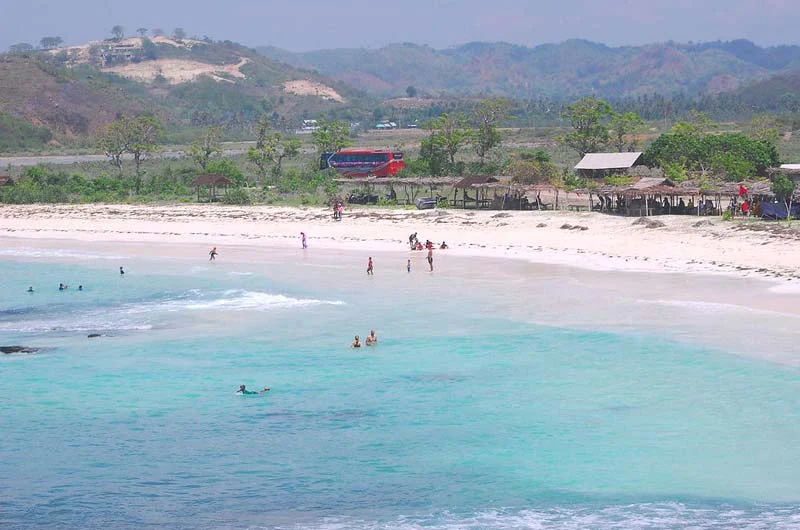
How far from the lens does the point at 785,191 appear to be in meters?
36.8

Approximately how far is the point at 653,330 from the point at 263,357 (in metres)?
8.76

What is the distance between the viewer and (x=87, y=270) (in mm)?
37531

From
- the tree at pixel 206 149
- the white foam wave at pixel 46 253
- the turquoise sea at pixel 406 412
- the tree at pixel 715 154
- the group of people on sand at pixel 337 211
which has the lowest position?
the turquoise sea at pixel 406 412

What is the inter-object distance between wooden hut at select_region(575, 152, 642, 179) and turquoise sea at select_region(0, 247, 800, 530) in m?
20.7

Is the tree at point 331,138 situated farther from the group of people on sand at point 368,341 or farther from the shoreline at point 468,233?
the group of people on sand at point 368,341

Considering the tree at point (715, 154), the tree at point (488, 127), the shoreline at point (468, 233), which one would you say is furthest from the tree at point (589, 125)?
the shoreline at point (468, 233)

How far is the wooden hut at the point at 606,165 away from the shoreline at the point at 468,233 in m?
7.80

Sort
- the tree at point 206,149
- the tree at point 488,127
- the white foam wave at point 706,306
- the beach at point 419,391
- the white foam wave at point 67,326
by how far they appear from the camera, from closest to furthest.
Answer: the beach at point 419,391, the white foam wave at point 706,306, the white foam wave at point 67,326, the tree at point 488,127, the tree at point 206,149

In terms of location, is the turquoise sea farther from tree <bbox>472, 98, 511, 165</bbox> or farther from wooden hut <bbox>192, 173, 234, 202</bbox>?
tree <bbox>472, 98, 511, 165</bbox>

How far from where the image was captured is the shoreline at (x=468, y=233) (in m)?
33.4

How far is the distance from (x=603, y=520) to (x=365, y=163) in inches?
1962

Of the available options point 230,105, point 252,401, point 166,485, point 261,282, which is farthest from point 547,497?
point 230,105

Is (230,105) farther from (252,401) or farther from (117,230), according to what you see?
(252,401)

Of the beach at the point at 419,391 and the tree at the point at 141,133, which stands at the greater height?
the tree at the point at 141,133
